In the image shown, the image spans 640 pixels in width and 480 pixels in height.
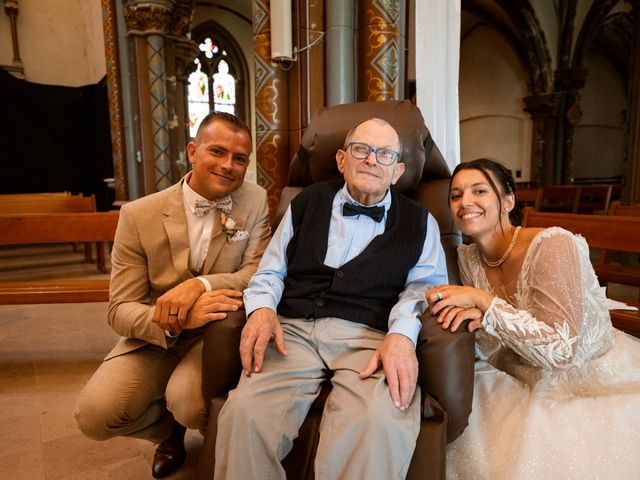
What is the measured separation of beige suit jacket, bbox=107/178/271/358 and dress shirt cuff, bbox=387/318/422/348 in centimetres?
61

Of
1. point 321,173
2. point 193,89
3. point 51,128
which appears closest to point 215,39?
point 193,89

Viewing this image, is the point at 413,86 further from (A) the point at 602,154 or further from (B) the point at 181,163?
(A) the point at 602,154

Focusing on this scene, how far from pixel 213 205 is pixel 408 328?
0.85m

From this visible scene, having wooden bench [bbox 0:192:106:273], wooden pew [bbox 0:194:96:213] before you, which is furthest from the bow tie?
wooden pew [bbox 0:194:96:213]

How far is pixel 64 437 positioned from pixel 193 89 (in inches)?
389

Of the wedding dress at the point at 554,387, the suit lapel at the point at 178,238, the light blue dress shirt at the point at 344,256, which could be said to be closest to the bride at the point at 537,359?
the wedding dress at the point at 554,387

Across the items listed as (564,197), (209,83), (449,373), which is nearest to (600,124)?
(564,197)

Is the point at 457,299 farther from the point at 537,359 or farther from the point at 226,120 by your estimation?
the point at 226,120

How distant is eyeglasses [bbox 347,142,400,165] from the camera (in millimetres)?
1477

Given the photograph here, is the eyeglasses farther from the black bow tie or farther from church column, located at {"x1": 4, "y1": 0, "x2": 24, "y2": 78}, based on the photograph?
church column, located at {"x1": 4, "y1": 0, "x2": 24, "y2": 78}

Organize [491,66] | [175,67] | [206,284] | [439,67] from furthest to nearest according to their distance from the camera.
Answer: [491,66] → [175,67] → [439,67] → [206,284]

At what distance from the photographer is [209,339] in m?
1.25

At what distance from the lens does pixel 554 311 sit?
1.26m

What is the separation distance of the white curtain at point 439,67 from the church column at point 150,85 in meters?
3.82
